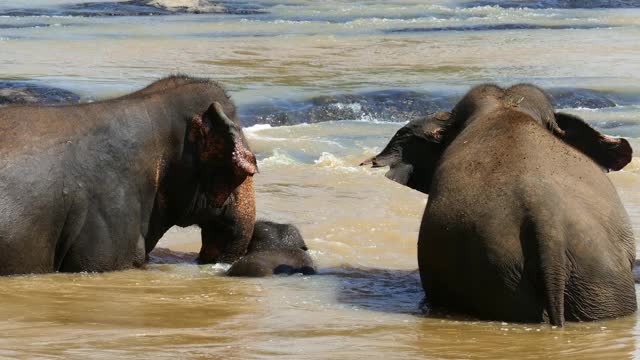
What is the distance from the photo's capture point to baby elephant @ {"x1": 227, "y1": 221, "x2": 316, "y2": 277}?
27.5 feet

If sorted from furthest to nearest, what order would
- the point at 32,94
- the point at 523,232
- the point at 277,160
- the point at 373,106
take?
the point at 373,106 < the point at 32,94 < the point at 277,160 < the point at 523,232

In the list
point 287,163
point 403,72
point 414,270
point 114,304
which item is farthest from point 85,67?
point 114,304

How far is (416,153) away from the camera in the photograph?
845 centimetres

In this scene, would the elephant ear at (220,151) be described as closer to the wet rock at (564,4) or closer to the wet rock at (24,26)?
the wet rock at (24,26)

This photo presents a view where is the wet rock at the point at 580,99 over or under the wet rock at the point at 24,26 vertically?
over

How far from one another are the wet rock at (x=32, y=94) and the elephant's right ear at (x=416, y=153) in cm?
1035

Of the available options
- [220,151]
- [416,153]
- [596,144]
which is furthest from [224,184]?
[596,144]

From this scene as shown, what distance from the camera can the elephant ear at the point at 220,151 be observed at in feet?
27.4

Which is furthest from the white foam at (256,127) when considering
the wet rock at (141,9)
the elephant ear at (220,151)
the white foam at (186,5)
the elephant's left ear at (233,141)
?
the white foam at (186,5)

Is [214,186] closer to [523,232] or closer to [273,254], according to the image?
[273,254]

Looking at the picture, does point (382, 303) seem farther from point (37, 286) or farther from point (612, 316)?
point (37, 286)

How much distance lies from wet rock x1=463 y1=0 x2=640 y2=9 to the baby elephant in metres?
41.1

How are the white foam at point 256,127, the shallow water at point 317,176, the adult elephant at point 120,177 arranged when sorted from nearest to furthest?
the shallow water at point 317,176 → the adult elephant at point 120,177 → the white foam at point 256,127

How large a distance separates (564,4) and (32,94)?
34.7 metres
